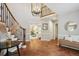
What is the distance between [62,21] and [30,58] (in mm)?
751

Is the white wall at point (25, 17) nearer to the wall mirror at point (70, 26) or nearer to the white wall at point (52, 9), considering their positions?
the white wall at point (52, 9)

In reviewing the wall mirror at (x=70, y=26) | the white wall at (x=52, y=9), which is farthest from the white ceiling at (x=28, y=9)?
the wall mirror at (x=70, y=26)

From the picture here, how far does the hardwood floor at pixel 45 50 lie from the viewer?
1866mm

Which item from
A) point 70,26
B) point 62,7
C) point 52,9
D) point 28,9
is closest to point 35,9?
point 28,9

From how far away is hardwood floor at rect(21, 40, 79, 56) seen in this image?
1866 mm

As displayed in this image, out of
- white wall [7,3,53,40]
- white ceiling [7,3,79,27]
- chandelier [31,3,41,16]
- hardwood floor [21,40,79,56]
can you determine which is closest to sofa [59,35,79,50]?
hardwood floor [21,40,79,56]

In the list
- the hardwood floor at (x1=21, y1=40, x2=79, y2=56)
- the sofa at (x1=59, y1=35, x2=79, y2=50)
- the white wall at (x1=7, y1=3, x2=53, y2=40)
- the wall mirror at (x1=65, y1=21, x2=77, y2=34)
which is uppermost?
the white wall at (x1=7, y1=3, x2=53, y2=40)

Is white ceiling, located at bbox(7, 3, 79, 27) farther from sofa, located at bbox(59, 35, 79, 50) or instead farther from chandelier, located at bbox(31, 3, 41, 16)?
sofa, located at bbox(59, 35, 79, 50)

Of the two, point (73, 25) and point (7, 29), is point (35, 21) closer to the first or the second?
point (7, 29)

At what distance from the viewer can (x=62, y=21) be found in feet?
6.07

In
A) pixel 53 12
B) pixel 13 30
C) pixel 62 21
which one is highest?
pixel 53 12

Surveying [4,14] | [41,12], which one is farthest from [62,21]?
[4,14]

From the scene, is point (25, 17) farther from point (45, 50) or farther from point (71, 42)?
point (71, 42)

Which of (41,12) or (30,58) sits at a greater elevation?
(41,12)
